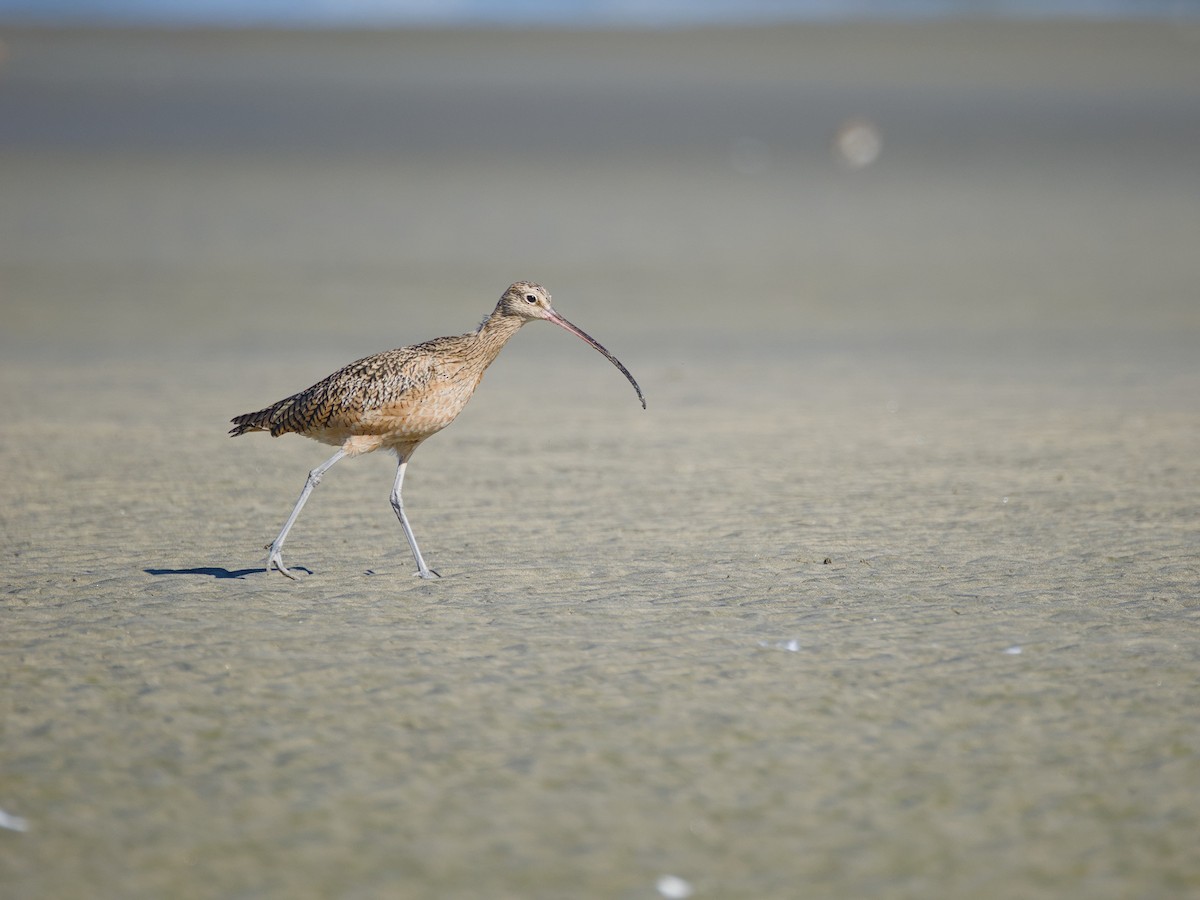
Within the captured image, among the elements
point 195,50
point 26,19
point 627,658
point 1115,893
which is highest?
point 26,19

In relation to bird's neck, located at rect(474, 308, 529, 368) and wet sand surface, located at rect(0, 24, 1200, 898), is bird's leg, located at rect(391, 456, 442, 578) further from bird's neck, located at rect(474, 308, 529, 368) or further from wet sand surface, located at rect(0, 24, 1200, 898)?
bird's neck, located at rect(474, 308, 529, 368)

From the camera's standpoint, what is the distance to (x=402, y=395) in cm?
666

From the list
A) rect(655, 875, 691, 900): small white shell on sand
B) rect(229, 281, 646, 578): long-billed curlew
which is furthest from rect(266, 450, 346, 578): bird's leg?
rect(655, 875, 691, 900): small white shell on sand

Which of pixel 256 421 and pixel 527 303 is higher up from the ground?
pixel 527 303

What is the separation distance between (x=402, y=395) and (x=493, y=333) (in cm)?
56

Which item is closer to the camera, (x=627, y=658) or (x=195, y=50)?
(x=627, y=658)

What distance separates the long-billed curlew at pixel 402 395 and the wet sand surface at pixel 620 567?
0.58 metres

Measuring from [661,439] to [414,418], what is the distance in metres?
3.90

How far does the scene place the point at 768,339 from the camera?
15086mm

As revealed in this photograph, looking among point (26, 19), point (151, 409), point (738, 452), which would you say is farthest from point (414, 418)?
point (26, 19)

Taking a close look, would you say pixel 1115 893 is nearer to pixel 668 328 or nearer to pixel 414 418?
pixel 414 418

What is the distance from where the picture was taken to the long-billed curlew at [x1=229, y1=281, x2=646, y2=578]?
6.70m

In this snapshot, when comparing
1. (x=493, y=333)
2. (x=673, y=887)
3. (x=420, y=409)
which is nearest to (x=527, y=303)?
(x=493, y=333)

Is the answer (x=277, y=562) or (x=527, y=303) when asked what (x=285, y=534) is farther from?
(x=527, y=303)
